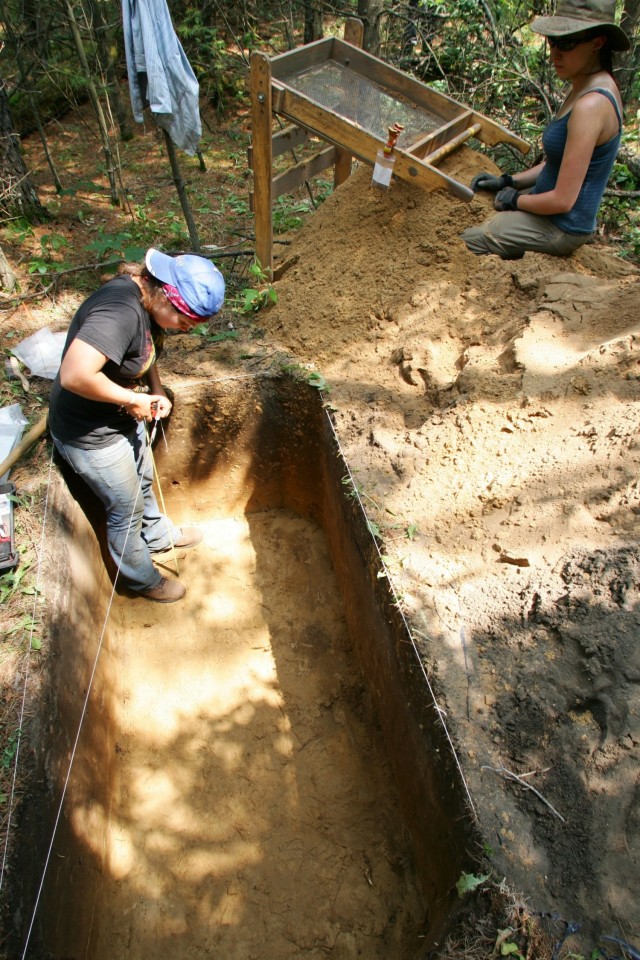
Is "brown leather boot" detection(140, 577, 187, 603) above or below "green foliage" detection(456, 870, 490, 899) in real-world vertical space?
below

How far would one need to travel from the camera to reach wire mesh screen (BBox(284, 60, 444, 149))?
378 centimetres

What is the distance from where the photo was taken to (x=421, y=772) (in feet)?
7.61

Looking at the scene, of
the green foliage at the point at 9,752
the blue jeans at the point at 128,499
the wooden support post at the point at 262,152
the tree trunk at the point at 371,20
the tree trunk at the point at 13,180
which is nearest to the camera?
the green foliage at the point at 9,752

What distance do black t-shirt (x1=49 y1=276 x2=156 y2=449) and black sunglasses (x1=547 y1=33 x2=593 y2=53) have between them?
94.9 inches

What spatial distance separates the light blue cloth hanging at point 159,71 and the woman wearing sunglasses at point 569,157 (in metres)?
2.15

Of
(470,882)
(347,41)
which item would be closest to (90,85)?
(347,41)

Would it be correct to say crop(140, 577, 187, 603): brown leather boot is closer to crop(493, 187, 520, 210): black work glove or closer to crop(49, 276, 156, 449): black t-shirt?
crop(49, 276, 156, 449): black t-shirt

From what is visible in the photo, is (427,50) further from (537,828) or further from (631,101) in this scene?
(537,828)

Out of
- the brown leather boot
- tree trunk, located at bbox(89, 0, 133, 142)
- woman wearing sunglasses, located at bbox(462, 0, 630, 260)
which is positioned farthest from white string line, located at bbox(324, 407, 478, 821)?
tree trunk, located at bbox(89, 0, 133, 142)

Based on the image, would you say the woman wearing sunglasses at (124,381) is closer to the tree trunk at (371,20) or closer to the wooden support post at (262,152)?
the wooden support post at (262,152)

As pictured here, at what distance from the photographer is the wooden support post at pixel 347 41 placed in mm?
4250

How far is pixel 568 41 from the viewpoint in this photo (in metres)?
2.75

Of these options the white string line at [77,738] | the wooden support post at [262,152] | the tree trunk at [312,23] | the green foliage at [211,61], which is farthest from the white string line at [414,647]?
the tree trunk at [312,23]

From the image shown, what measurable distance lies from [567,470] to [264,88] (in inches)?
115
